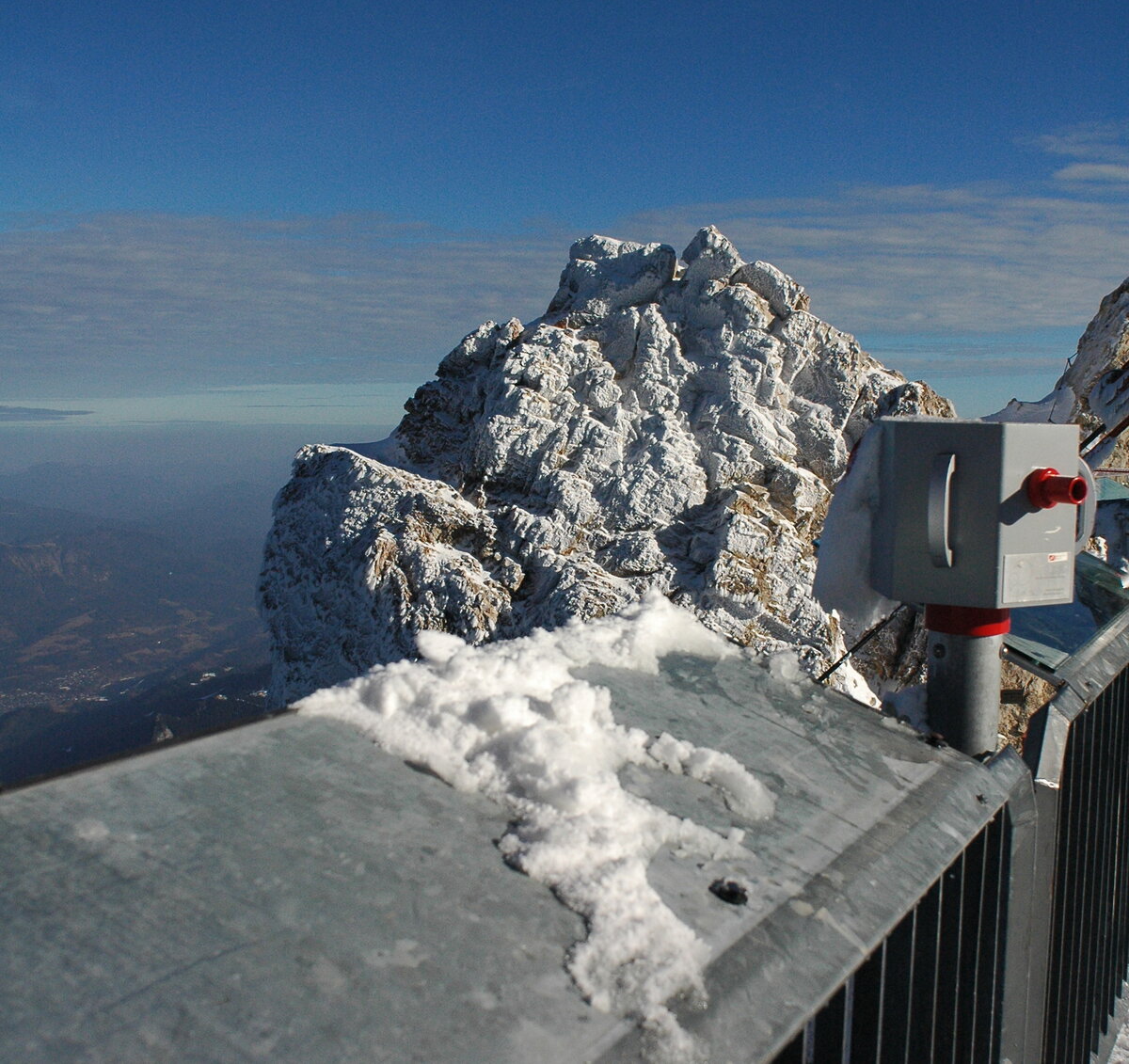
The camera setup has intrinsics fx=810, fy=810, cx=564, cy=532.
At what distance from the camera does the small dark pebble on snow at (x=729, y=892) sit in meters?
0.99

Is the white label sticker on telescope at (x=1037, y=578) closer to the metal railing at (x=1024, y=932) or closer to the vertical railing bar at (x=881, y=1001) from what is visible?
the metal railing at (x=1024, y=932)

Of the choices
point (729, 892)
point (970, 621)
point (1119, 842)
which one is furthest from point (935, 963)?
point (1119, 842)

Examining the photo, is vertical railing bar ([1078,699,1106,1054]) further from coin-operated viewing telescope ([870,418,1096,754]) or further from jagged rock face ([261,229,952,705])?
jagged rock face ([261,229,952,705])

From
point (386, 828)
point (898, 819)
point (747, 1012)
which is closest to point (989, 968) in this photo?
point (898, 819)

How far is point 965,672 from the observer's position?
178 cm

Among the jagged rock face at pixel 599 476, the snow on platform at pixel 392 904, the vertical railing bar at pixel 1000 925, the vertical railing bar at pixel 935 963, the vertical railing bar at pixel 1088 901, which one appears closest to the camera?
the snow on platform at pixel 392 904

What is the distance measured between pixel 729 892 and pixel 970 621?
1040 millimetres

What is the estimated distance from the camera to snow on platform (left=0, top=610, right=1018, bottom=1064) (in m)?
0.75

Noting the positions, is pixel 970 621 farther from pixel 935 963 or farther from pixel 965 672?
pixel 935 963

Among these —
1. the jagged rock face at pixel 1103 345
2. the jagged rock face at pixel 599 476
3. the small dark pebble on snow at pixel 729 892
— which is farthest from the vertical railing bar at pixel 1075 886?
the jagged rock face at pixel 1103 345

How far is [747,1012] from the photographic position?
0.83m

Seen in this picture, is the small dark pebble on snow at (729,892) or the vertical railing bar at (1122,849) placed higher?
the small dark pebble on snow at (729,892)

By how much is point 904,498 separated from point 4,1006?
167 cm

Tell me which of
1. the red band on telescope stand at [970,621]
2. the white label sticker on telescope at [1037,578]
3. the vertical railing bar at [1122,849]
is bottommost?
the vertical railing bar at [1122,849]
